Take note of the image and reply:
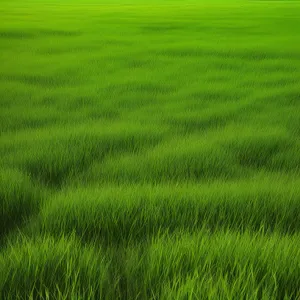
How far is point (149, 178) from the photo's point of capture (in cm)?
272

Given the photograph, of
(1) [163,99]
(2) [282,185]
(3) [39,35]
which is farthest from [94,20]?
(2) [282,185]

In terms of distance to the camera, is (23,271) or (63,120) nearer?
(23,271)

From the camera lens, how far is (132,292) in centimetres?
143

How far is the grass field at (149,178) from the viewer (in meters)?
1.44

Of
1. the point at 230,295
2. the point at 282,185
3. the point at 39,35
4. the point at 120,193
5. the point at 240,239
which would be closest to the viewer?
the point at 230,295

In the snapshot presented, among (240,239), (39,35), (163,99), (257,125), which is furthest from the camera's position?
(39,35)

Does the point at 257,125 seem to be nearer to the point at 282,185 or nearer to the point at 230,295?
the point at 282,185

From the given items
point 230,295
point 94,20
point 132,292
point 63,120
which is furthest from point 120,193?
point 94,20

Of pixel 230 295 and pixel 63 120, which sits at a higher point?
pixel 230 295

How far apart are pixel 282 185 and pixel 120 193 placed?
3.01 feet

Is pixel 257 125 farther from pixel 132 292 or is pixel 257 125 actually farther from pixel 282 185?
pixel 132 292

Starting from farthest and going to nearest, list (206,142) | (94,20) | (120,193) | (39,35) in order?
1. (94,20)
2. (39,35)
3. (206,142)
4. (120,193)

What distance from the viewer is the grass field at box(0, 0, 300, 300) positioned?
4.71 ft

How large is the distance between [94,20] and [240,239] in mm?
14315
